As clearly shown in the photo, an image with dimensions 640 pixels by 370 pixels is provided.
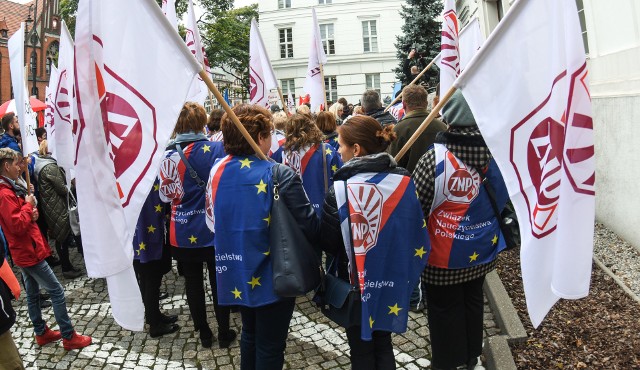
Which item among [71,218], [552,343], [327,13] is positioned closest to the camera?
[552,343]

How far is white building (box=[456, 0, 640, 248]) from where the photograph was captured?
578cm

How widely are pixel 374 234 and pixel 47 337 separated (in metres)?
3.65

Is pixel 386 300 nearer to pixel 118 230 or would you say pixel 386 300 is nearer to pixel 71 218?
pixel 118 230

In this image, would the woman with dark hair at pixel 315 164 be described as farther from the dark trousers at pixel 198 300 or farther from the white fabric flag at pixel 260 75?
the white fabric flag at pixel 260 75

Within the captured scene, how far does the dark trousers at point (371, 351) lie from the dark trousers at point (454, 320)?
57cm

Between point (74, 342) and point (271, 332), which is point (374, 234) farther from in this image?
point (74, 342)

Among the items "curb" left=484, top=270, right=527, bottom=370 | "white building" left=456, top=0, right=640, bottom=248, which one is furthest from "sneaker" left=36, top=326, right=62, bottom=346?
"white building" left=456, top=0, right=640, bottom=248

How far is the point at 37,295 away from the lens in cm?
470

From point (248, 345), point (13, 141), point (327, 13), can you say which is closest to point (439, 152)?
point (248, 345)

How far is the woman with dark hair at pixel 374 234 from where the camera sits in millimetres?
2840

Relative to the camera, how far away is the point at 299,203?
295cm

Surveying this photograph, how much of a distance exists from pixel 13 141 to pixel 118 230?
227 inches

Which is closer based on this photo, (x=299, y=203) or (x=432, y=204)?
(x=299, y=203)

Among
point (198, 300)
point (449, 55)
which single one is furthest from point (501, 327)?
point (449, 55)
